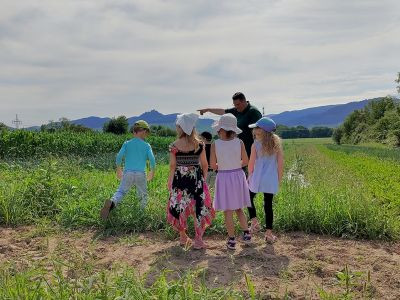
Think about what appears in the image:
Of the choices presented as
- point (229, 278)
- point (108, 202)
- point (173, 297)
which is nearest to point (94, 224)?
point (108, 202)

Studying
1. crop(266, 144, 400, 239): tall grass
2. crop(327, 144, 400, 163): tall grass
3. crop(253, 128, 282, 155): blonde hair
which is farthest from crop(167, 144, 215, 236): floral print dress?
crop(327, 144, 400, 163): tall grass

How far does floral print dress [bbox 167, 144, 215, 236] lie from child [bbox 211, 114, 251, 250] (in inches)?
7.7

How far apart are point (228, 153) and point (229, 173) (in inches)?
10.2

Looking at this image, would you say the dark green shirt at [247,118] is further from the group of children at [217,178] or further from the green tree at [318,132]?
the green tree at [318,132]

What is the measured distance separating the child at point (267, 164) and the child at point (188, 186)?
0.74m

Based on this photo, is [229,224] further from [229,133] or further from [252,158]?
[229,133]

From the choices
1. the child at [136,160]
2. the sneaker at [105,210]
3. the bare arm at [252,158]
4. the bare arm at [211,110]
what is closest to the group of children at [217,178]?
the bare arm at [252,158]

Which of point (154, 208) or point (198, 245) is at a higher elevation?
point (154, 208)

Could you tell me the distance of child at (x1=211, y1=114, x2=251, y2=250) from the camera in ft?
17.0

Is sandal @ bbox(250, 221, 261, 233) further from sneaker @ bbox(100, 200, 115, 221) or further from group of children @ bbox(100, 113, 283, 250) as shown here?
sneaker @ bbox(100, 200, 115, 221)

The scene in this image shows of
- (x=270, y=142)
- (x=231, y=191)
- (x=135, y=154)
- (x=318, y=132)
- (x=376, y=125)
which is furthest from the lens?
(x=318, y=132)

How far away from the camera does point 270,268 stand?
442cm

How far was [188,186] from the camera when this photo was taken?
17.2 feet

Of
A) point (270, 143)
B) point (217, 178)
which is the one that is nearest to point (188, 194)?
point (217, 178)
